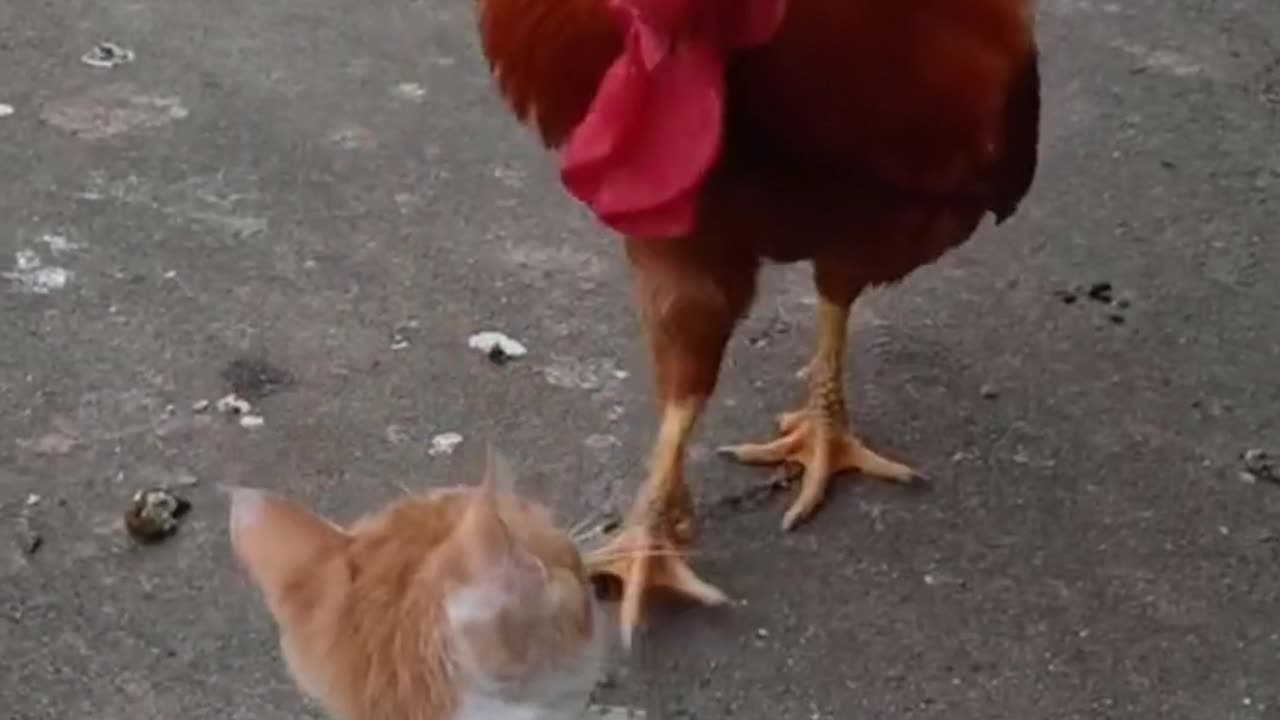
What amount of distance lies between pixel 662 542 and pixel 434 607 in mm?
906

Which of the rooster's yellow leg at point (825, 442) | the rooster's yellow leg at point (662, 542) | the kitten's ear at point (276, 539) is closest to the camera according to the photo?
the kitten's ear at point (276, 539)

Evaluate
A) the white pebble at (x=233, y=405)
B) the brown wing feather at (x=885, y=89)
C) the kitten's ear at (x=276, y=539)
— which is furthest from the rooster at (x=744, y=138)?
the kitten's ear at (x=276, y=539)

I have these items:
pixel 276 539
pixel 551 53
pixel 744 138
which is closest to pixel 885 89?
pixel 744 138

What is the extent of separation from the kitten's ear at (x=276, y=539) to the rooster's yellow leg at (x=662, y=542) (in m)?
0.80

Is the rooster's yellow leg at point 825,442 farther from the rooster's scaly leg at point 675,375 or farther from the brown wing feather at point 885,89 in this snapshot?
the brown wing feather at point 885,89

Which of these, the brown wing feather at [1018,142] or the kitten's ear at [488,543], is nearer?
the kitten's ear at [488,543]

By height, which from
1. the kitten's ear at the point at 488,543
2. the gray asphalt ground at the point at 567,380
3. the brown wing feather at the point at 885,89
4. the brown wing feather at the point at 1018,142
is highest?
the kitten's ear at the point at 488,543

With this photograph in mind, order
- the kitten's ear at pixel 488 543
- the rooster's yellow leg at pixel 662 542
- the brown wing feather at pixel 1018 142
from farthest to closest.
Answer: the rooster's yellow leg at pixel 662 542, the brown wing feather at pixel 1018 142, the kitten's ear at pixel 488 543

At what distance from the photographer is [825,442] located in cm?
247

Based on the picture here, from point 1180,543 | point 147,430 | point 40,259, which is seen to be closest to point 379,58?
point 40,259

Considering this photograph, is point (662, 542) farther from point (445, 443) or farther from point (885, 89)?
point (885, 89)

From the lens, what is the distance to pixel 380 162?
119 inches

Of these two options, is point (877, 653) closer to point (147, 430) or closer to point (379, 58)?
point (147, 430)

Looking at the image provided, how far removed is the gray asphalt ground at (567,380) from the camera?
2.24 metres
